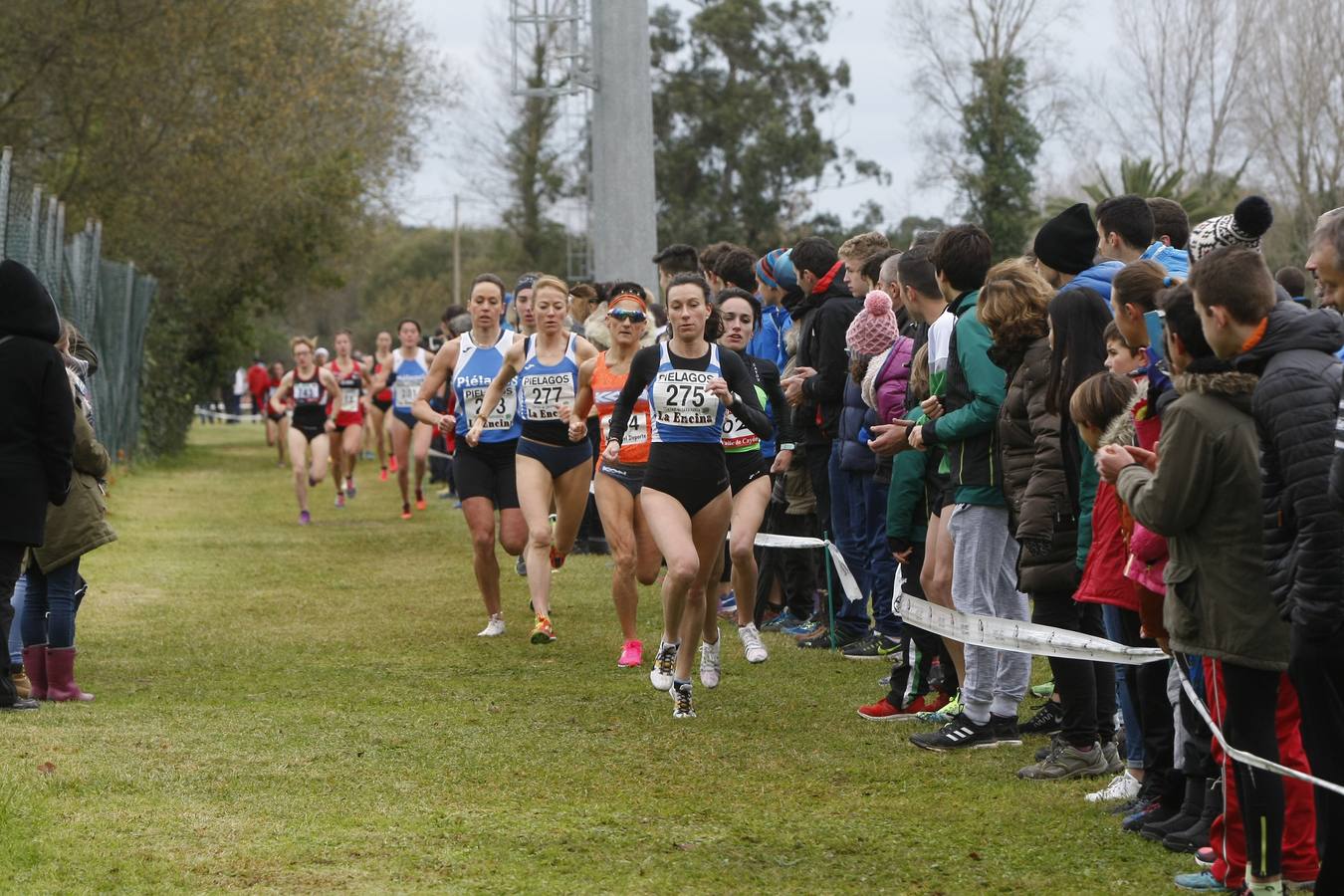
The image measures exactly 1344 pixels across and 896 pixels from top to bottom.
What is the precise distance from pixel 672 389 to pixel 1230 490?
3967 millimetres

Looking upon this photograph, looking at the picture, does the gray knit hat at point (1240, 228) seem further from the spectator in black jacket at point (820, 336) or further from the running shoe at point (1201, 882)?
the spectator in black jacket at point (820, 336)

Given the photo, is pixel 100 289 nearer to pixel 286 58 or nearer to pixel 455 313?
pixel 455 313

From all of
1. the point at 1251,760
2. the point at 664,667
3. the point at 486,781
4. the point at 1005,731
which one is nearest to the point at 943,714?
the point at 1005,731

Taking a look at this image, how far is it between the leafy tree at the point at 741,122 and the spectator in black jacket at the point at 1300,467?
50034mm

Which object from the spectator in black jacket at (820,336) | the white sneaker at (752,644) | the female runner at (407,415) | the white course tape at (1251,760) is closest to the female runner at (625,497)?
the white sneaker at (752,644)

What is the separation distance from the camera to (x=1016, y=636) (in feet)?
22.5

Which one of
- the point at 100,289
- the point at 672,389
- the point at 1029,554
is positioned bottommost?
the point at 1029,554

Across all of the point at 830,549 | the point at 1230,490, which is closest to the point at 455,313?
the point at 830,549

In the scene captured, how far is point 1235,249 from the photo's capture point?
4.79 meters

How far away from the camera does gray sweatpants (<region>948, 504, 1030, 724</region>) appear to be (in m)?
7.42

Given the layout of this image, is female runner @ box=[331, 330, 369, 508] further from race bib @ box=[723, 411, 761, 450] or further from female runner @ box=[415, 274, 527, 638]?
race bib @ box=[723, 411, 761, 450]

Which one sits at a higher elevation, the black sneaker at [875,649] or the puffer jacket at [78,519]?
the puffer jacket at [78,519]

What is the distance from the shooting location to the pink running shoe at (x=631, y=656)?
1012cm

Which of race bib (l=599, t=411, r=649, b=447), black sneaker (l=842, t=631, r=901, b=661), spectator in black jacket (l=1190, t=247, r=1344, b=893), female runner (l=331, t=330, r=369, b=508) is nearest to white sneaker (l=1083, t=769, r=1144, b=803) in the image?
spectator in black jacket (l=1190, t=247, r=1344, b=893)
